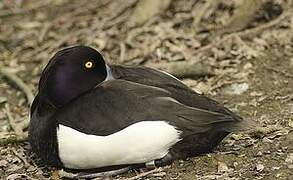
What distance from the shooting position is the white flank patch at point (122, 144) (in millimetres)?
3756

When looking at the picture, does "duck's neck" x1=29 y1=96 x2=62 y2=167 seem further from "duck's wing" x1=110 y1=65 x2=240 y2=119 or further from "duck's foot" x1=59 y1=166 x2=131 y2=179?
"duck's wing" x1=110 y1=65 x2=240 y2=119

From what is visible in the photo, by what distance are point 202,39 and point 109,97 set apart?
2545 millimetres

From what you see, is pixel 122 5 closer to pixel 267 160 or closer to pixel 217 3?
pixel 217 3

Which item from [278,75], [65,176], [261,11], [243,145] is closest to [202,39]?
[261,11]

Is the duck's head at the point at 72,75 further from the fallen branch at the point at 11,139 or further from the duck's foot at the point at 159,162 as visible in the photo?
the fallen branch at the point at 11,139

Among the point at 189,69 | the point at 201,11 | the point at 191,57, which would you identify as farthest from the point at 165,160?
the point at 201,11

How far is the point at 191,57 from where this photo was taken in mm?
5914

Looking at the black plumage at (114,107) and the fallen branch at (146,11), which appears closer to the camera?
the black plumage at (114,107)

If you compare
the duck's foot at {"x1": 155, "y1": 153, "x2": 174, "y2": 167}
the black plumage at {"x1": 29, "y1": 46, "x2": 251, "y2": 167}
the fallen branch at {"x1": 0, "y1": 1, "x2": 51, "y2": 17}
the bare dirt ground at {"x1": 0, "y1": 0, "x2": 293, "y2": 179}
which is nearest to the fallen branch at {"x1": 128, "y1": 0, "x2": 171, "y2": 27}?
the bare dirt ground at {"x1": 0, "y1": 0, "x2": 293, "y2": 179}

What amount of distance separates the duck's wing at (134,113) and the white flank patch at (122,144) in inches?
1.4

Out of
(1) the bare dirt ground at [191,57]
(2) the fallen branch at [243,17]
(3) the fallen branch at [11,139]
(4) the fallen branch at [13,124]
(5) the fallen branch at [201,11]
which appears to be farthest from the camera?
(5) the fallen branch at [201,11]

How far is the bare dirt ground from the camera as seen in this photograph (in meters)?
4.02

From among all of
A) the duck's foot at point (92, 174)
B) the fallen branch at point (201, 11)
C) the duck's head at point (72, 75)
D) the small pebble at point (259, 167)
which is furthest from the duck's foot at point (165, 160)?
the fallen branch at point (201, 11)

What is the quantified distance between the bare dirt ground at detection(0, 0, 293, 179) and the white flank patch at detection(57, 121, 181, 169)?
16cm
